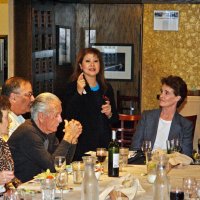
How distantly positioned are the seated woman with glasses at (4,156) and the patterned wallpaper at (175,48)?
544 centimetres

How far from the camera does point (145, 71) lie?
9875 mm

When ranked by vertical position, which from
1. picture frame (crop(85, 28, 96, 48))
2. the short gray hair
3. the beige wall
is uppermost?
the beige wall

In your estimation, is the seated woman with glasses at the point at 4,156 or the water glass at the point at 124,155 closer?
the seated woman with glasses at the point at 4,156

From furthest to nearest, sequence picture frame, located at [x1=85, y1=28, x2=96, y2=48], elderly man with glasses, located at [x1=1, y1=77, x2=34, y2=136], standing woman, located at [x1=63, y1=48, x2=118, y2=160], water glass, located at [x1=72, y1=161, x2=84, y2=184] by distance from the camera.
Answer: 1. picture frame, located at [x1=85, y1=28, x2=96, y2=48]
2. standing woman, located at [x1=63, y1=48, x2=118, y2=160]
3. elderly man with glasses, located at [x1=1, y1=77, x2=34, y2=136]
4. water glass, located at [x1=72, y1=161, x2=84, y2=184]

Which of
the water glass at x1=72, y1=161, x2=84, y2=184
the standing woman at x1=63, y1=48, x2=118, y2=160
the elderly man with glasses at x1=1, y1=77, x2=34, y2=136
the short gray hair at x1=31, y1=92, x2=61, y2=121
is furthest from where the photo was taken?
the standing woman at x1=63, y1=48, x2=118, y2=160

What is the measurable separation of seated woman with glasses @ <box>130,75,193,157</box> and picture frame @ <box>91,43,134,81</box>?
5.38m

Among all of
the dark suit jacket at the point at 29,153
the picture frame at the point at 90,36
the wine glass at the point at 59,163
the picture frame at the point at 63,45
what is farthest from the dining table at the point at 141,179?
the picture frame at the point at 90,36

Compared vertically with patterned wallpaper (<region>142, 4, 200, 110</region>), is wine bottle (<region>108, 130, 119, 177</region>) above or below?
below

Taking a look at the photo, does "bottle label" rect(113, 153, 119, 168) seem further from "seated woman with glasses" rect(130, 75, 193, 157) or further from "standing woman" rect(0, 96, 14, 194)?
"seated woman with glasses" rect(130, 75, 193, 157)

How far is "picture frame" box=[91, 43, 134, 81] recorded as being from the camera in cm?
1117

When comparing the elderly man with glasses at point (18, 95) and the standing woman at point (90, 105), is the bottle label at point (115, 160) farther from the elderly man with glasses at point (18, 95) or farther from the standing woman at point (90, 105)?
the standing woman at point (90, 105)

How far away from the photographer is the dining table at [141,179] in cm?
393

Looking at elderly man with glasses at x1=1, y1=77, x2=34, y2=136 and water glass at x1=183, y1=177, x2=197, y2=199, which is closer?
water glass at x1=183, y1=177, x2=197, y2=199

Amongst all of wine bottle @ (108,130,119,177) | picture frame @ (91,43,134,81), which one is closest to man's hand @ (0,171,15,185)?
wine bottle @ (108,130,119,177)
